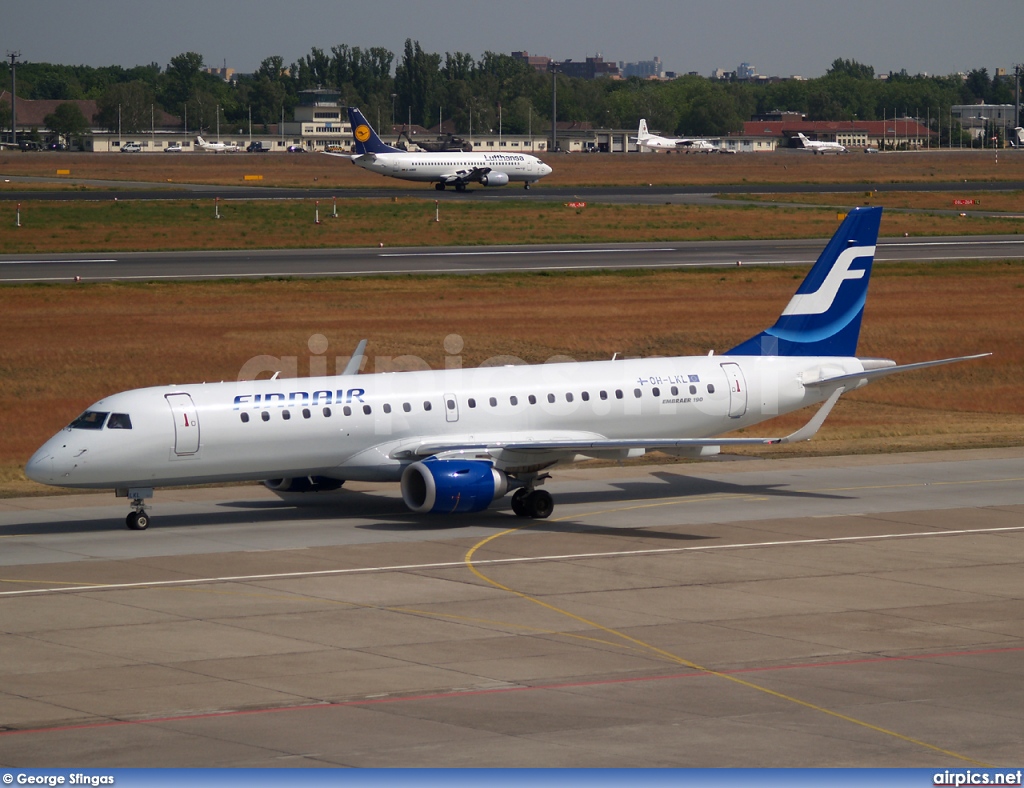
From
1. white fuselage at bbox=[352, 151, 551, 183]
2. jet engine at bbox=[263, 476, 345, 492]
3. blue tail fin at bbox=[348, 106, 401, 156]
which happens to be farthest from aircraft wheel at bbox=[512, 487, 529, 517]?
blue tail fin at bbox=[348, 106, 401, 156]

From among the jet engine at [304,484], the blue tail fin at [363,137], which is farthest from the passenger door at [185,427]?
the blue tail fin at [363,137]

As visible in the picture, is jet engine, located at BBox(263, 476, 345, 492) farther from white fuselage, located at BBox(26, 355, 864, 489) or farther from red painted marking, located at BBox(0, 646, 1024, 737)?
red painted marking, located at BBox(0, 646, 1024, 737)

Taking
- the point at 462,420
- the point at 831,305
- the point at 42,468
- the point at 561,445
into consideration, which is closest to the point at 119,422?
the point at 42,468

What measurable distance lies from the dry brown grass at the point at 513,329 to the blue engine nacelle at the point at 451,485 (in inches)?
571

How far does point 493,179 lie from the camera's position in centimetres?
14162

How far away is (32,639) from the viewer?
25.7m

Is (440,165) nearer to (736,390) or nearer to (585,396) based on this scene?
(736,390)

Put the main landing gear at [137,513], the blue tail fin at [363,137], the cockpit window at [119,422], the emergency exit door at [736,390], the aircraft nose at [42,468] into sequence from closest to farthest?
the aircraft nose at [42,468] → the cockpit window at [119,422] → the main landing gear at [137,513] → the emergency exit door at [736,390] → the blue tail fin at [363,137]

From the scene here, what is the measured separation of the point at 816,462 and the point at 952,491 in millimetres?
6043

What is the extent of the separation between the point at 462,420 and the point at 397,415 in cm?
171

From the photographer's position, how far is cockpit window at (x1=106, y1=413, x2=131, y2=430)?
1336 inches

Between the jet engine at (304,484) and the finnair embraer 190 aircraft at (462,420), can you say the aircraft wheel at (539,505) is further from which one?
the jet engine at (304,484)

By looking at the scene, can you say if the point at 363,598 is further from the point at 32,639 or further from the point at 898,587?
the point at 898,587

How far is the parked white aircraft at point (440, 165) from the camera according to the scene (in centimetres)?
14225
